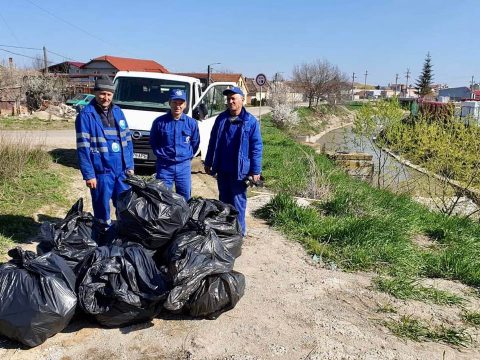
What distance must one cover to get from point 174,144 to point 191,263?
80.4 inches

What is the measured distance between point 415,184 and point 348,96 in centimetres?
5215

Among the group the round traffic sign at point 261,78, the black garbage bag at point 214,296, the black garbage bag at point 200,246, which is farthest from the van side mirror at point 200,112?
the round traffic sign at point 261,78

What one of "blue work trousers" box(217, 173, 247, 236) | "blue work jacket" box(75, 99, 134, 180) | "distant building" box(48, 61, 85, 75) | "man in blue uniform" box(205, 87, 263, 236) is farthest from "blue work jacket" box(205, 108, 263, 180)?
"distant building" box(48, 61, 85, 75)

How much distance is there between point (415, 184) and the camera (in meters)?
9.38

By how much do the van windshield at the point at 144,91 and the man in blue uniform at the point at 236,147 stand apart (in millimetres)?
3880

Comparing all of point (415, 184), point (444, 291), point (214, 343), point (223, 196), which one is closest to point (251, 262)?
point (223, 196)

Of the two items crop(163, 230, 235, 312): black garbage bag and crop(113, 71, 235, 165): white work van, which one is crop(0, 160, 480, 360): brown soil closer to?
crop(163, 230, 235, 312): black garbage bag

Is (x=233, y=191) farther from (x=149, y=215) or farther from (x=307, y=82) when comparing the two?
(x=307, y=82)

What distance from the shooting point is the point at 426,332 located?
134 inches

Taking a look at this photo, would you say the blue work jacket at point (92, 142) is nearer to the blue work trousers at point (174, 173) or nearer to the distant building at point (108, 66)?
the blue work trousers at point (174, 173)

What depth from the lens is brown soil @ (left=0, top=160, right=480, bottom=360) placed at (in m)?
3.02

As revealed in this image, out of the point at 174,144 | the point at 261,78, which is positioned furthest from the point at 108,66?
the point at 174,144

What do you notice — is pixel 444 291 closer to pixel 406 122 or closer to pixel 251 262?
pixel 251 262

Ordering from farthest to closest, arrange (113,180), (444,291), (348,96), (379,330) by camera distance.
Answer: (348,96), (113,180), (444,291), (379,330)
